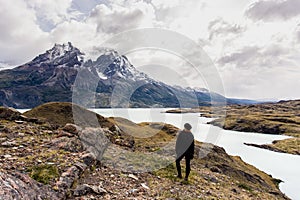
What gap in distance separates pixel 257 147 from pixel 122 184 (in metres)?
92.1

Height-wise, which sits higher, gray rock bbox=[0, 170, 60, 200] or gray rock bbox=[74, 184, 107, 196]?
gray rock bbox=[0, 170, 60, 200]

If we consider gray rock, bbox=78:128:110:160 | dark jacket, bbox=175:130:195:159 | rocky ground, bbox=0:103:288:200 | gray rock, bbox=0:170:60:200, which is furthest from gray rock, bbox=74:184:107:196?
dark jacket, bbox=175:130:195:159

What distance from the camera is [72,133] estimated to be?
2034cm

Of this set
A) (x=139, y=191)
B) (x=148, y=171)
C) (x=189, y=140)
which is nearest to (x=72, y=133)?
(x=148, y=171)

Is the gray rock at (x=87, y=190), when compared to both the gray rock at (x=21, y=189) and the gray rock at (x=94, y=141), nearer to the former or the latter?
the gray rock at (x=21, y=189)

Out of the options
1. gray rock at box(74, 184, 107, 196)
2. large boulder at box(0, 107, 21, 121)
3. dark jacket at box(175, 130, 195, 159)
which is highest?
large boulder at box(0, 107, 21, 121)

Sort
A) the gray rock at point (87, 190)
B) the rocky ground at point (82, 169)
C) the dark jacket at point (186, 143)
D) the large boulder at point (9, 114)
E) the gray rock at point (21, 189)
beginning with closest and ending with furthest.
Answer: the gray rock at point (21, 189) → the rocky ground at point (82, 169) → the gray rock at point (87, 190) → the dark jacket at point (186, 143) → the large boulder at point (9, 114)

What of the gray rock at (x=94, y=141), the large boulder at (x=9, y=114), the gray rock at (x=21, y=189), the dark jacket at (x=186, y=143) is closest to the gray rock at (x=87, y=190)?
the gray rock at (x=21, y=189)

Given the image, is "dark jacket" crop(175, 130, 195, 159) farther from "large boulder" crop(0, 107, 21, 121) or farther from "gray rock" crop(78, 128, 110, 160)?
"large boulder" crop(0, 107, 21, 121)

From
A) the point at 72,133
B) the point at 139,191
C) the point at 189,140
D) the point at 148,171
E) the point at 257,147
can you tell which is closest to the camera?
the point at 139,191

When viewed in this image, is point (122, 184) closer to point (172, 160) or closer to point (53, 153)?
point (53, 153)

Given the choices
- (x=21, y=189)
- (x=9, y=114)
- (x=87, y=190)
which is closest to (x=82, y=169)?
(x=87, y=190)

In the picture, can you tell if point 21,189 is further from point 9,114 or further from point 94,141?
point 9,114

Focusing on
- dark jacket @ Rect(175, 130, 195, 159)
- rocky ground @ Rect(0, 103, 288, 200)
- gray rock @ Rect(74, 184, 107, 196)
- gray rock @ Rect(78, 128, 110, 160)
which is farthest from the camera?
gray rock @ Rect(78, 128, 110, 160)
